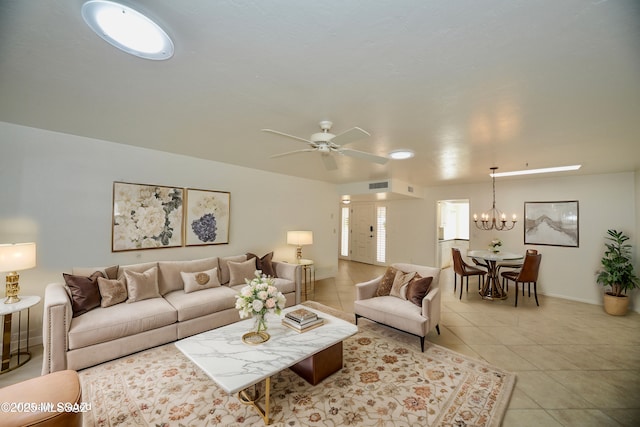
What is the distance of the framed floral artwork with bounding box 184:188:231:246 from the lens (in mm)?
4047

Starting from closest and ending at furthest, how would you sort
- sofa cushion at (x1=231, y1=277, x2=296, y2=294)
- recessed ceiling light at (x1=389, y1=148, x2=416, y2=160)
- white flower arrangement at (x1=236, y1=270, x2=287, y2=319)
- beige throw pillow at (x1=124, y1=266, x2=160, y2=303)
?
white flower arrangement at (x1=236, y1=270, x2=287, y2=319)
beige throw pillow at (x1=124, y1=266, x2=160, y2=303)
recessed ceiling light at (x1=389, y1=148, x2=416, y2=160)
sofa cushion at (x1=231, y1=277, x2=296, y2=294)

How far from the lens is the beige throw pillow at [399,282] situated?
338 cm

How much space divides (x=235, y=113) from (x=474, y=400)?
3218 mm

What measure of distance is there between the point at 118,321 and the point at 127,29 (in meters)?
2.61

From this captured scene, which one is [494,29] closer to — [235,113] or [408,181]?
[235,113]

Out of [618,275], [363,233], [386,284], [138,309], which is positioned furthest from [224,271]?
[618,275]

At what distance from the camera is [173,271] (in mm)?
3506

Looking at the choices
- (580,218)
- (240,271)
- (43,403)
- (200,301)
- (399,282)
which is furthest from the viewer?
(580,218)

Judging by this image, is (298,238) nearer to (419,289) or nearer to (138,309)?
(419,289)

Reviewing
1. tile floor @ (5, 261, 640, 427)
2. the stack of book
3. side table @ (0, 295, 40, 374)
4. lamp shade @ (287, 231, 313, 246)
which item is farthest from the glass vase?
lamp shade @ (287, 231, 313, 246)

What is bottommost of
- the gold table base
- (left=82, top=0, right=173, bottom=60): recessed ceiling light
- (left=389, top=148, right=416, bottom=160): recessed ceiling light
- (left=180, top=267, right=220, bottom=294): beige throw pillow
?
the gold table base

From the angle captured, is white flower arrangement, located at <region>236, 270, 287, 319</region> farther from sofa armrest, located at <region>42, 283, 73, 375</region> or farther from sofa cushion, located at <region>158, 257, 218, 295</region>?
sofa cushion, located at <region>158, 257, 218, 295</region>

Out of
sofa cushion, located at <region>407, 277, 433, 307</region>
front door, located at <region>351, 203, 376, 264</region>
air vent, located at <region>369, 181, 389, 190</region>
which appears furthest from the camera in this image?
front door, located at <region>351, 203, 376, 264</region>

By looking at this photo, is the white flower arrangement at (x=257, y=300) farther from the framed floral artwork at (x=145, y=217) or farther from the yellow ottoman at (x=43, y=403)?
the framed floral artwork at (x=145, y=217)
